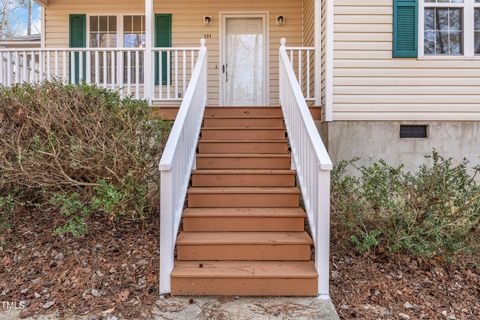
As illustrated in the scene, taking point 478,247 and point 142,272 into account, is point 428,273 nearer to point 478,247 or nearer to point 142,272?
point 478,247

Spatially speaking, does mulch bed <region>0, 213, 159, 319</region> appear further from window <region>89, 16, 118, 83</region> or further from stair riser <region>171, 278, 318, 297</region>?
window <region>89, 16, 118, 83</region>

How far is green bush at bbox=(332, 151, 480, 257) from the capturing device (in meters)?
3.49

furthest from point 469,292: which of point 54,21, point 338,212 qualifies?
point 54,21

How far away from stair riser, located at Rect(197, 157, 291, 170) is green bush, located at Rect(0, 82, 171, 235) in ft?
2.05

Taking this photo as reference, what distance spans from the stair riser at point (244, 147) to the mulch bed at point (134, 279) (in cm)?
143

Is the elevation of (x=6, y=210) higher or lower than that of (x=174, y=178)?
lower

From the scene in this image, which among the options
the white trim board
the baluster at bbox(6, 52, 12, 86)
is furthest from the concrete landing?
the white trim board

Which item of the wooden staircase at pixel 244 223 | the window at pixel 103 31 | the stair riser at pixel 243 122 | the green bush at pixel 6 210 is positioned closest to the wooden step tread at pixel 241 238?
the wooden staircase at pixel 244 223

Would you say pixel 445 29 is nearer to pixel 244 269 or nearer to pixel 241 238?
pixel 241 238

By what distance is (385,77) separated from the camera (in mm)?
5688

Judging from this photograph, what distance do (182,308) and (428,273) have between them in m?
2.31

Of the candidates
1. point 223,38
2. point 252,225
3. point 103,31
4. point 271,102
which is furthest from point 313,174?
point 103,31

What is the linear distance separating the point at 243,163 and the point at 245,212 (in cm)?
101

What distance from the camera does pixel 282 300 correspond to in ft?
9.77
